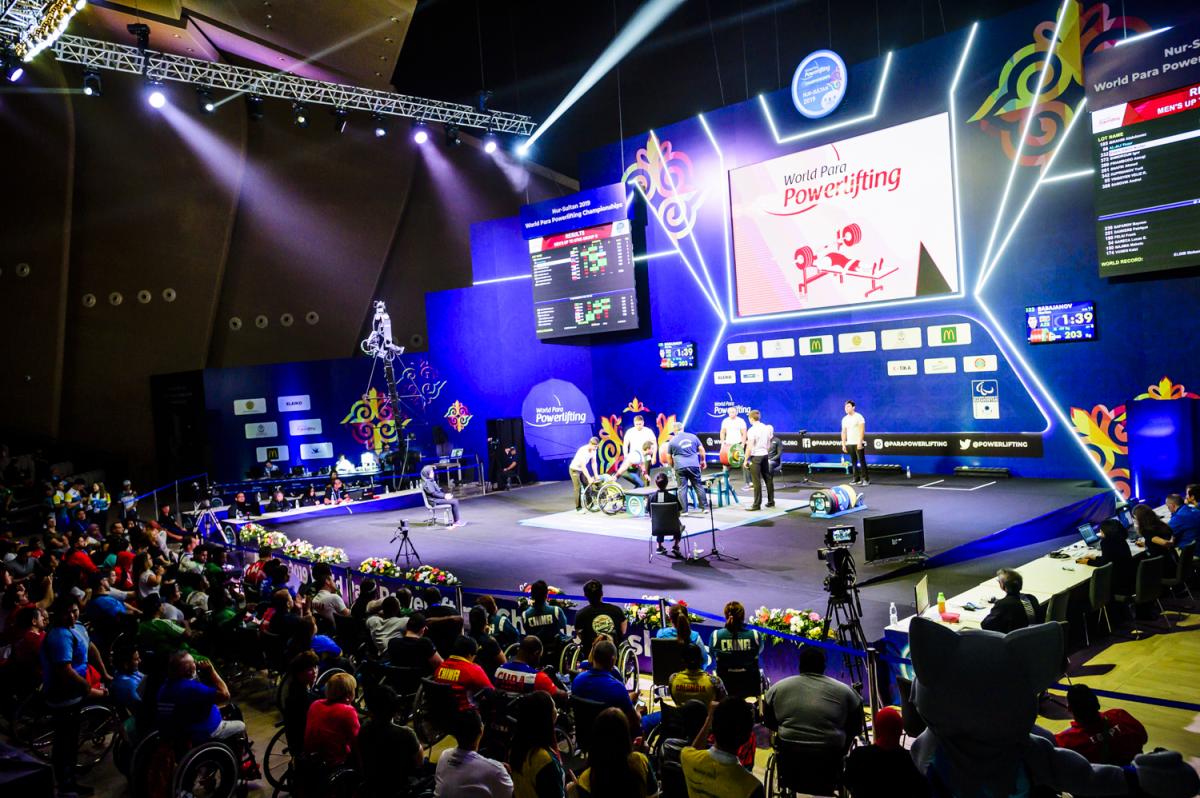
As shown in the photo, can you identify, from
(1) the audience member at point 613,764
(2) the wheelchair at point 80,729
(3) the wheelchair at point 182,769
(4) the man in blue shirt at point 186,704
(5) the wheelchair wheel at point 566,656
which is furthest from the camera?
(5) the wheelchair wheel at point 566,656

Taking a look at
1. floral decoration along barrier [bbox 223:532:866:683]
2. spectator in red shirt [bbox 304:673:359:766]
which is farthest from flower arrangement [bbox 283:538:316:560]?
spectator in red shirt [bbox 304:673:359:766]

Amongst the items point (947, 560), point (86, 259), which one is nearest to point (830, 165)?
point (947, 560)

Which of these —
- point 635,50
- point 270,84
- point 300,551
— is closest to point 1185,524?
point 300,551

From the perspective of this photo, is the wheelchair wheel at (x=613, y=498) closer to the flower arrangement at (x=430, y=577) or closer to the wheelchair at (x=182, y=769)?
the flower arrangement at (x=430, y=577)

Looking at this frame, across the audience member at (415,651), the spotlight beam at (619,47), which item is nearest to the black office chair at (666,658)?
the audience member at (415,651)

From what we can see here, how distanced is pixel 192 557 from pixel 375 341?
10.5m

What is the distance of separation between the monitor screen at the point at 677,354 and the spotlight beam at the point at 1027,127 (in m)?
5.75

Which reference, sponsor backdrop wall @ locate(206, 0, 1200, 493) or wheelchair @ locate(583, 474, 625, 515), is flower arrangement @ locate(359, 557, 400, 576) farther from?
sponsor backdrop wall @ locate(206, 0, 1200, 493)

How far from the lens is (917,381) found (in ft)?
47.1

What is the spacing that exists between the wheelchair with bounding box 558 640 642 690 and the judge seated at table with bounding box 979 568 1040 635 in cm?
245

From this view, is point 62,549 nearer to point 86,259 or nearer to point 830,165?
point 86,259

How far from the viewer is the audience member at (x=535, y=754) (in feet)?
11.6

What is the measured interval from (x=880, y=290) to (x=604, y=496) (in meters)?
5.76

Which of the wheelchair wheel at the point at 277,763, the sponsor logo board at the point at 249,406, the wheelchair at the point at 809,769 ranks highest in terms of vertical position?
the sponsor logo board at the point at 249,406
